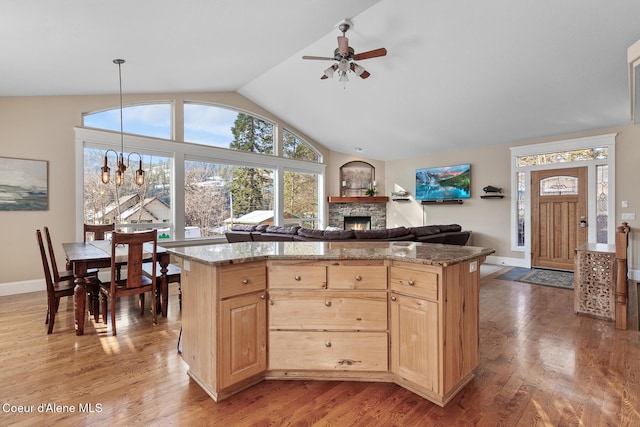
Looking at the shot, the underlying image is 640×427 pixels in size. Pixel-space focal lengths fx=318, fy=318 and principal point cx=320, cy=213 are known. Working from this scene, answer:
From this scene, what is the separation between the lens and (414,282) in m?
2.04

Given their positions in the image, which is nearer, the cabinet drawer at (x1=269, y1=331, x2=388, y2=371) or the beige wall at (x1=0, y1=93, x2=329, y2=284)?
the cabinet drawer at (x1=269, y1=331, x2=388, y2=371)

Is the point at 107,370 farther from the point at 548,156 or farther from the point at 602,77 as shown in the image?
Answer: the point at 548,156

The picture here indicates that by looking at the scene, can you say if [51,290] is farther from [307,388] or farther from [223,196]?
[223,196]

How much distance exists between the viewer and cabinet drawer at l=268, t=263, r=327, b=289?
221 centimetres

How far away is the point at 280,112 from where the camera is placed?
7.20 meters

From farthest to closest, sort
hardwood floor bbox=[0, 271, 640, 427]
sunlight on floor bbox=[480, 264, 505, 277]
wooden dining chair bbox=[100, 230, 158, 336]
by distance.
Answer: sunlight on floor bbox=[480, 264, 505, 277], wooden dining chair bbox=[100, 230, 158, 336], hardwood floor bbox=[0, 271, 640, 427]

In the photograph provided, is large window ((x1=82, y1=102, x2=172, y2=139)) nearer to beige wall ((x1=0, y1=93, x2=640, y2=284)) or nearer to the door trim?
beige wall ((x1=0, y1=93, x2=640, y2=284))

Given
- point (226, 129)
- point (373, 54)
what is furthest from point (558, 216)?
point (226, 129)

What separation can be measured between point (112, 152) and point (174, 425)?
193 inches

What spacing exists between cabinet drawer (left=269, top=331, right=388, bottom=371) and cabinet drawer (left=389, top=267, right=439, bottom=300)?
37cm

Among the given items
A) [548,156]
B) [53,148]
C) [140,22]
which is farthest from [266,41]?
[548,156]

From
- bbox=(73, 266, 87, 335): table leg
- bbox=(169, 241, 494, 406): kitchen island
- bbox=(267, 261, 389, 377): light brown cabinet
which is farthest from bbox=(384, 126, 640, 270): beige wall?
bbox=(73, 266, 87, 335): table leg

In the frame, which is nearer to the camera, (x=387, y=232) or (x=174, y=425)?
(x=174, y=425)

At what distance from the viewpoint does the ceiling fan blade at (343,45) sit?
3635 millimetres
